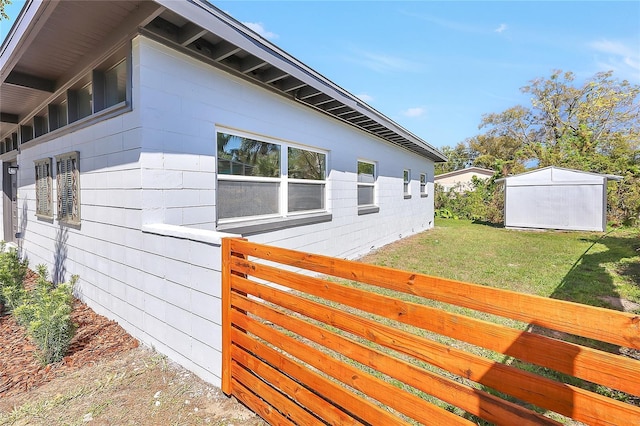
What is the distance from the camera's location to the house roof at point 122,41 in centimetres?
309

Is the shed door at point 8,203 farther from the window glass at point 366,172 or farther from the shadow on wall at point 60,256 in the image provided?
the window glass at point 366,172

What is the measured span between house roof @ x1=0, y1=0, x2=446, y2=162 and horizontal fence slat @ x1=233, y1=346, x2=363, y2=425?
310 centimetres

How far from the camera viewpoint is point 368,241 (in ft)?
27.9

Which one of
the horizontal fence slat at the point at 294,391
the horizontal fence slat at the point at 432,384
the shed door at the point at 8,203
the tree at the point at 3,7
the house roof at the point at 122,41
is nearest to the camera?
the horizontal fence slat at the point at 432,384

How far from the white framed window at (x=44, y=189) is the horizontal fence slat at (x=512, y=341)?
592cm

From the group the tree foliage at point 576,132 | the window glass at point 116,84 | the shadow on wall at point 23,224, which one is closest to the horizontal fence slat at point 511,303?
the window glass at point 116,84

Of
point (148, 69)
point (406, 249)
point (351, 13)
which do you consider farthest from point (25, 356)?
point (351, 13)

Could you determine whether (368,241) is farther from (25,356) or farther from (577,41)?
(577,41)

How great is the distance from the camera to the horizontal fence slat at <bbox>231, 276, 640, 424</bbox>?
1.05m

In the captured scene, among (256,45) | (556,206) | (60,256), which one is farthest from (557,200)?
(60,256)

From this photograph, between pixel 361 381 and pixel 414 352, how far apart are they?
0.41 meters

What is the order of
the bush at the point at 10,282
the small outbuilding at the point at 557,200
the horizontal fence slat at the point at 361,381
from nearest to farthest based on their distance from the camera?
1. the horizontal fence slat at the point at 361,381
2. the bush at the point at 10,282
3. the small outbuilding at the point at 557,200

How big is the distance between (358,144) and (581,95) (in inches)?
1075

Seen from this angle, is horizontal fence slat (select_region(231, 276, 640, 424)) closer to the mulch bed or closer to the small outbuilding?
the mulch bed
